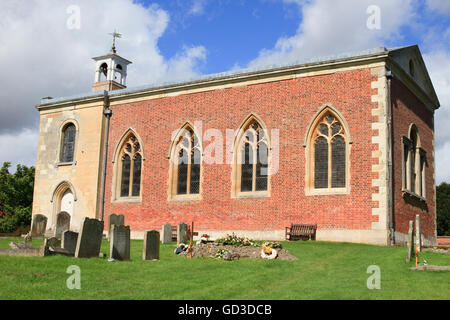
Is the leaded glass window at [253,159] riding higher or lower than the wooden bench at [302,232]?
higher

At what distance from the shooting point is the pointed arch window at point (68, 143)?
104 feet

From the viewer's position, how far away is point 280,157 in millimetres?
24406

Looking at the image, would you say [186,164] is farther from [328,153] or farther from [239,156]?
[328,153]

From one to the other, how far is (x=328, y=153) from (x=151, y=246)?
10.5 m

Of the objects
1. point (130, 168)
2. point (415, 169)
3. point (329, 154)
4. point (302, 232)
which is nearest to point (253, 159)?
point (329, 154)

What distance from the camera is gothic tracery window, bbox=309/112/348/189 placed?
2330cm

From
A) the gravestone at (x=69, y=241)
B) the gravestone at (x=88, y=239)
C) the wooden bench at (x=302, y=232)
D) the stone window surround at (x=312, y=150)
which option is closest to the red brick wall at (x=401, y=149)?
the stone window surround at (x=312, y=150)

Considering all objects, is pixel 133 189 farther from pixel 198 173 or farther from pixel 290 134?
pixel 290 134

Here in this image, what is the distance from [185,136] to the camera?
2756 cm

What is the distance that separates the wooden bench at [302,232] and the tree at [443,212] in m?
32.8

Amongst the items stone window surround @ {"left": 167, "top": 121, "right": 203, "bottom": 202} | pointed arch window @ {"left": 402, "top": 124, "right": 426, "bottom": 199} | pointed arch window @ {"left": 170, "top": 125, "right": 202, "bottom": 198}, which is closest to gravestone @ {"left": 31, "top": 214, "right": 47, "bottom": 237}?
stone window surround @ {"left": 167, "top": 121, "right": 203, "bottom": 202}

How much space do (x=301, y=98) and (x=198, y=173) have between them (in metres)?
6.58

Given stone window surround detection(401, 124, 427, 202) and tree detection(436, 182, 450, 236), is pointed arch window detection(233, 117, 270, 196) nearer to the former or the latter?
stone window surround detection(401, 124, 427, 202)

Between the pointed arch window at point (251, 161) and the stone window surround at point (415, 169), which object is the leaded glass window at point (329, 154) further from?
the stone window surround at point (415, 169)
